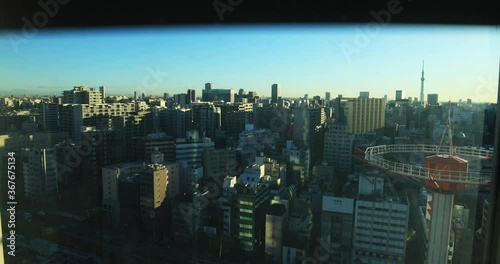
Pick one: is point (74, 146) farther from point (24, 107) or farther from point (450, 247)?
point (450, 247)

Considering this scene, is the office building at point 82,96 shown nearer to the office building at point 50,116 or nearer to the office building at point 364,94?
the office building at point 50,116

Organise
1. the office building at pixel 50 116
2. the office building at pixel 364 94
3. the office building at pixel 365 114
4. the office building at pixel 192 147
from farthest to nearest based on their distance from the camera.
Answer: the office building at pixel 192 147 < the office building at pixel 50 116 < the office building at pixel 365 114 < the office building at pixel 364 94

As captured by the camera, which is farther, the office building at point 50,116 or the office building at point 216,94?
the office building at point 216,94

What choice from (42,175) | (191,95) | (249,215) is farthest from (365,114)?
(42,175)

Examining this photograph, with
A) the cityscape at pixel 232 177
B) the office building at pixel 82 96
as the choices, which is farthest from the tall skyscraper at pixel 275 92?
the office building at pixel 82 96

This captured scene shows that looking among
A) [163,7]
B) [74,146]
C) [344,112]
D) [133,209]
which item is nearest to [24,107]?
[74,146]

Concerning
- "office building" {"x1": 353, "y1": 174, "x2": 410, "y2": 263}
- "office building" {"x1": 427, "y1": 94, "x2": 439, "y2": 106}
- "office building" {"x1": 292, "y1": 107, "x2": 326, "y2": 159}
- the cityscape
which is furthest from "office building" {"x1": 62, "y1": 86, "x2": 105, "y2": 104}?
"office building" {"x1": 427, "y1": 94, "x2": 439, "y2": 106}

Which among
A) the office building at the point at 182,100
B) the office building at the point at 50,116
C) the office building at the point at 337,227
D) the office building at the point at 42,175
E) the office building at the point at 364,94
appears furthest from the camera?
the office building at the point at 182,100

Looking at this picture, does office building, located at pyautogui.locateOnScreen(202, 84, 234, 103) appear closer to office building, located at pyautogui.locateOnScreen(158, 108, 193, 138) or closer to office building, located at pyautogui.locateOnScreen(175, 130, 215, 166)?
office building, located at pyautogui.locateOnScreen(158, 108, 193, 138)
